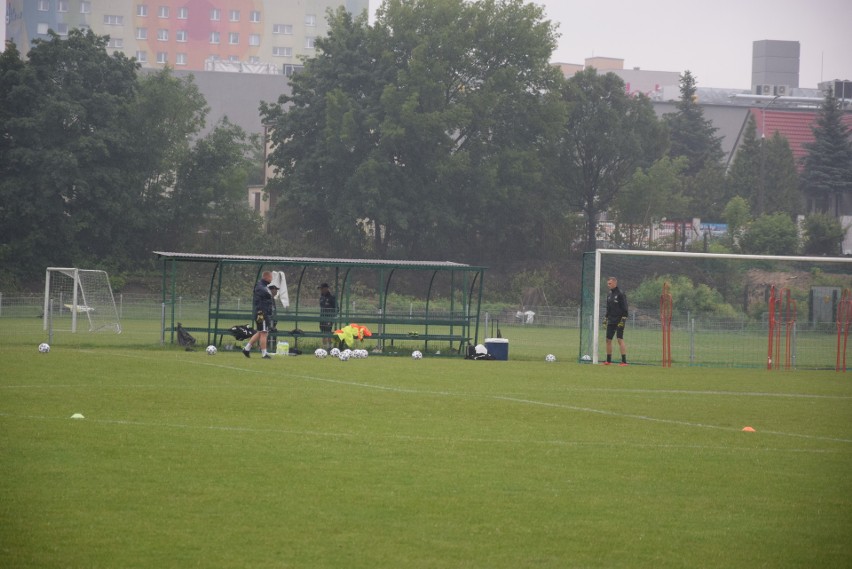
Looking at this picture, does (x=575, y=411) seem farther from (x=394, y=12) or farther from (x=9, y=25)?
(x=9, y=25)

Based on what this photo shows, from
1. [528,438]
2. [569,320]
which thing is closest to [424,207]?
[569,320]

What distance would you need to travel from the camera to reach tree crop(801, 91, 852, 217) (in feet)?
298

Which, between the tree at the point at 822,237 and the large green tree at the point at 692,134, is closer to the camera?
the tree at the point at 822,237

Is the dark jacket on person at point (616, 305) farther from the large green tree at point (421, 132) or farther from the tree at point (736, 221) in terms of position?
the tree at point (736, 221)

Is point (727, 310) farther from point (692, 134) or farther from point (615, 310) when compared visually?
point (692, 134)

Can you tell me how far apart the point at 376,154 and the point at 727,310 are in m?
35.3

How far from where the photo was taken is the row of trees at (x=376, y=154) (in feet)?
208

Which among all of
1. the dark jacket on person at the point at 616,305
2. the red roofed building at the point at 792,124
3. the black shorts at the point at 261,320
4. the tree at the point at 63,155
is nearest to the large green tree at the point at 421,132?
the tree at the point at 63,155

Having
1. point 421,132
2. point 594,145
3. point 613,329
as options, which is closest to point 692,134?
point 594,145

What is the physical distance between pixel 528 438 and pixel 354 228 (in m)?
54.7

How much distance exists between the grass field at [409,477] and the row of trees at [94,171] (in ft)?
141

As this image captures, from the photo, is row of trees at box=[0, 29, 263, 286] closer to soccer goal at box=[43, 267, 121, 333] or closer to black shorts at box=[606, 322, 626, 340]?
soccer goal at box=[43, 267, 121, 333]

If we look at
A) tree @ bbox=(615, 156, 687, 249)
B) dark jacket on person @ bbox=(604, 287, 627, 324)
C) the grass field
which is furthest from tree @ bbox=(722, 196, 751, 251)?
the grass field

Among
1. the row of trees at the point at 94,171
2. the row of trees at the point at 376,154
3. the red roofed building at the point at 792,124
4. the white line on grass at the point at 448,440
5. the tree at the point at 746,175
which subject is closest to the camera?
the white line on grass at the point at 448,440
